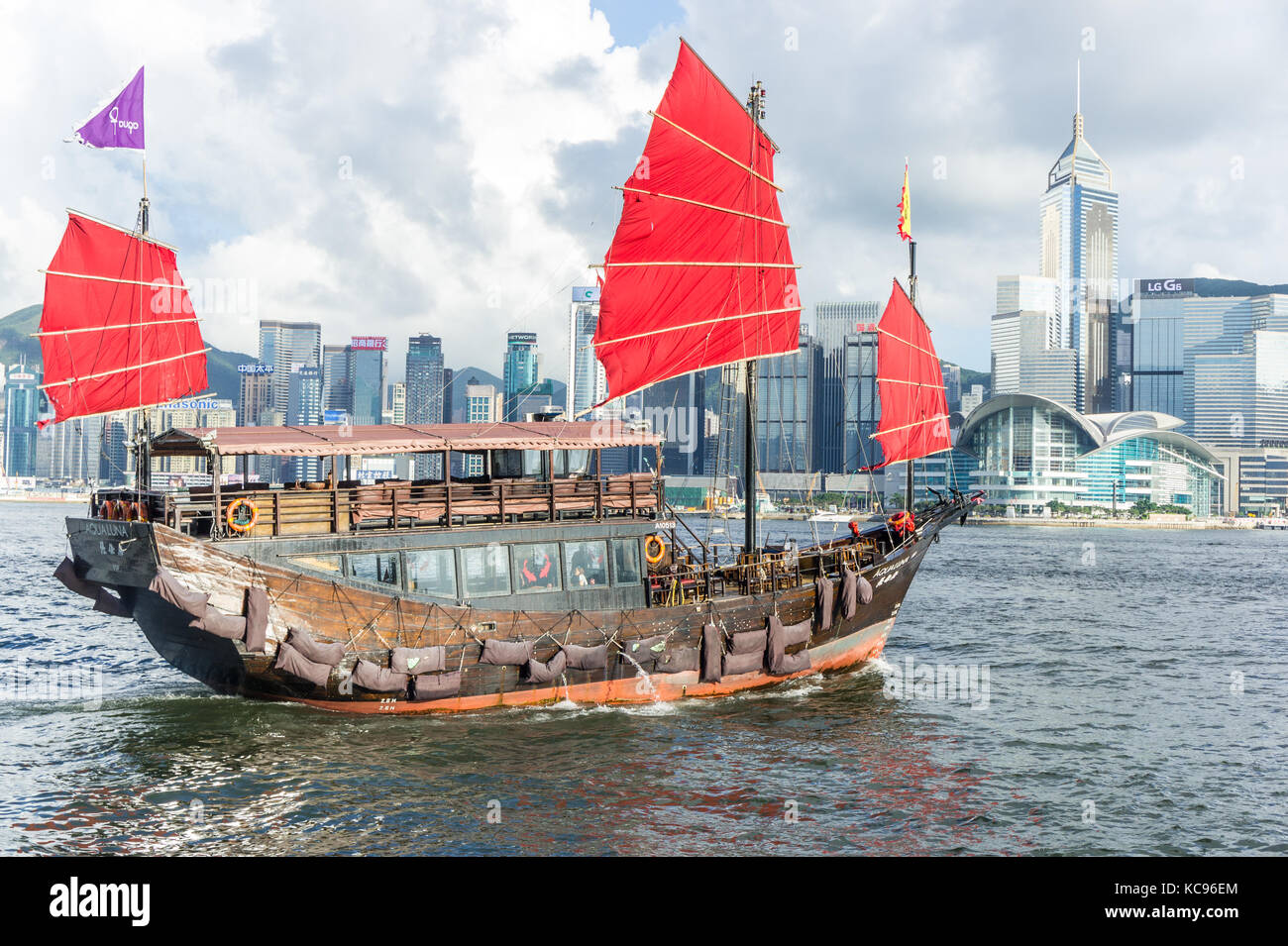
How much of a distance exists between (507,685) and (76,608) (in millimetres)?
27861

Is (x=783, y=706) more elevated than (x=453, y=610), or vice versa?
(x=453, y=610)

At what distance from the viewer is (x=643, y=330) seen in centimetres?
2700

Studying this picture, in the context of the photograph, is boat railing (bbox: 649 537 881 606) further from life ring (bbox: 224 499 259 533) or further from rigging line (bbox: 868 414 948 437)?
rigging line (bbox: 868 414 948 437)

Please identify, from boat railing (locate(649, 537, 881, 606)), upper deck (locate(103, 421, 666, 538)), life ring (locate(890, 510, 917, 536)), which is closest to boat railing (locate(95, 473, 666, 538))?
upper deck (locate(103, 421, 666, 538))

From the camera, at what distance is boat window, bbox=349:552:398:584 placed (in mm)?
18328

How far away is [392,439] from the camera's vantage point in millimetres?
19281

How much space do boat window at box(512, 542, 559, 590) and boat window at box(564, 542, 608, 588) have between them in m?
0.30

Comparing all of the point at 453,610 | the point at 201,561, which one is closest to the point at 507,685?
the point at 453,610

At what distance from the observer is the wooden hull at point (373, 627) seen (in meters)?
16.9

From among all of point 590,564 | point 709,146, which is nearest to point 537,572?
point 590,564

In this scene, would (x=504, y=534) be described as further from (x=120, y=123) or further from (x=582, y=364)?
(x=582, y=364)

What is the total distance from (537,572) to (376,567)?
10.8 ft

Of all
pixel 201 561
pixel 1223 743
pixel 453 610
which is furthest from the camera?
pixel 1223 743
